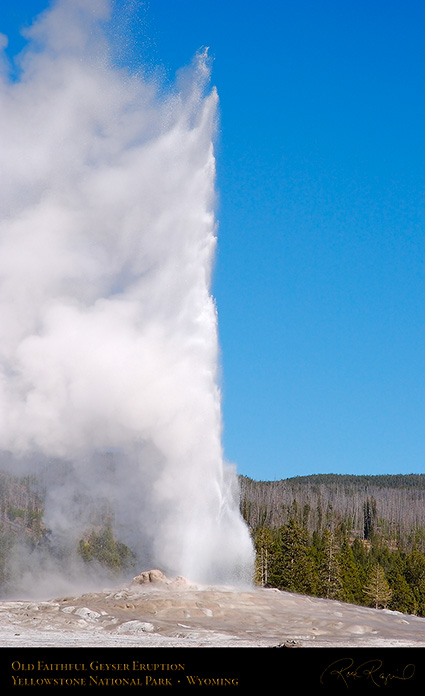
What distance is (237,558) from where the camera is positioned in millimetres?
41562

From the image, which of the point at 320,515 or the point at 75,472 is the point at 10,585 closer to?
the point at 75,472

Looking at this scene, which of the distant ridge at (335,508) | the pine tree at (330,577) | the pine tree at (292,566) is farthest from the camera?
the distant ridge at (335,508)

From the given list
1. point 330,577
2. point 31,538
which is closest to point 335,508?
point 330,577

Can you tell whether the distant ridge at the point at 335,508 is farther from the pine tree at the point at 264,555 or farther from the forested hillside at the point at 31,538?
the forested hillside at the point at 31,538

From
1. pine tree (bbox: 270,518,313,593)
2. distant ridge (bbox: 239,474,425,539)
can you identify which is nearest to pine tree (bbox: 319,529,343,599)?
pine tree (bbox: 270,518,313,593)

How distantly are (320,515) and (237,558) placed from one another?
9964 centimetres
